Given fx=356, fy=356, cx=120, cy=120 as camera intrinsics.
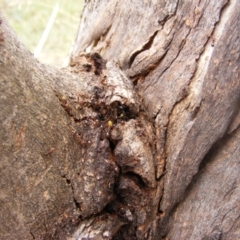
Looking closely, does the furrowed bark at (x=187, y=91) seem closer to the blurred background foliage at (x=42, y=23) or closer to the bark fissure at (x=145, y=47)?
the bark fissure at (x=145, y=47)

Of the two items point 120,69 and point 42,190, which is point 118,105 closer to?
point 120,69

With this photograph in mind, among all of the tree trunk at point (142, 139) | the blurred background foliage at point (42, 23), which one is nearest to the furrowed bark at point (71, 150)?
the tree trunk at point (142, 139)

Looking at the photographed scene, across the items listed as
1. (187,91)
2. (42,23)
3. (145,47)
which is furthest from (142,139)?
(42,23)

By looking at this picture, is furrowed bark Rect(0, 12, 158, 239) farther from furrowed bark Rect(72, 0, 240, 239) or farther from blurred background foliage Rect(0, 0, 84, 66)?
blurred background foliage Rect(0, 0, 84, 66)

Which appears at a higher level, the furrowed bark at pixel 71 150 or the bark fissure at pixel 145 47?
the bark fissure at pixel 145 47

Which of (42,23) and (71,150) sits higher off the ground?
(42,23)

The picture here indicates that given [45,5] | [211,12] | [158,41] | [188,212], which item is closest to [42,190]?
[188,212]

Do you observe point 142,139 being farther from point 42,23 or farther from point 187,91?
point 42,23
